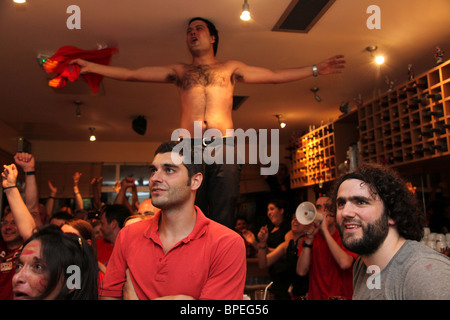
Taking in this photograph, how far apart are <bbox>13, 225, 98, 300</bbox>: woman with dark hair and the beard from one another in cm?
96

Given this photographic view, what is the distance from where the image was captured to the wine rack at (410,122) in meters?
3.75

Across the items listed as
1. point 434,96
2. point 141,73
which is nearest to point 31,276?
point 141,73

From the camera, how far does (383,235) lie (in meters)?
1.58

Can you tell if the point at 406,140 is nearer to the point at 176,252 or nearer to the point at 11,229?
the point at 176,252

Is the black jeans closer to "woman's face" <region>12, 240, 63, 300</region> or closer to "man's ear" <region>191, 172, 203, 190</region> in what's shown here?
"man's ear" <region>191, 172, 203, 190</region>

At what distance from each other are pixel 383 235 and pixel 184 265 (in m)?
0.77

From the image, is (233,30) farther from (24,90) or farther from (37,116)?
(37,116)

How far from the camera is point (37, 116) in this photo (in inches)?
243

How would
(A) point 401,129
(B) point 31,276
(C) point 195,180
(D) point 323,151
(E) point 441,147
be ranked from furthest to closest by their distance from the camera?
1. (D) point 323,151
2. (A) point 401,129
3. (E) point 441,147
4. (C) point 195,180
5. (B) point 31,276

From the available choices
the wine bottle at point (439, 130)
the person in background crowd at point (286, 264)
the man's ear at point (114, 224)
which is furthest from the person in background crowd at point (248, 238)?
the wine bottle at point (439, 130)

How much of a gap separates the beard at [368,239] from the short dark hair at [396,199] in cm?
8

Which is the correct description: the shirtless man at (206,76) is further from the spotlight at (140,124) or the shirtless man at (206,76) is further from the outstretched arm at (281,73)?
the spotlight at (140,124)

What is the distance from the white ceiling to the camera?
331 centimetres

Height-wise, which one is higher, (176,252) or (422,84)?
(422,84)
